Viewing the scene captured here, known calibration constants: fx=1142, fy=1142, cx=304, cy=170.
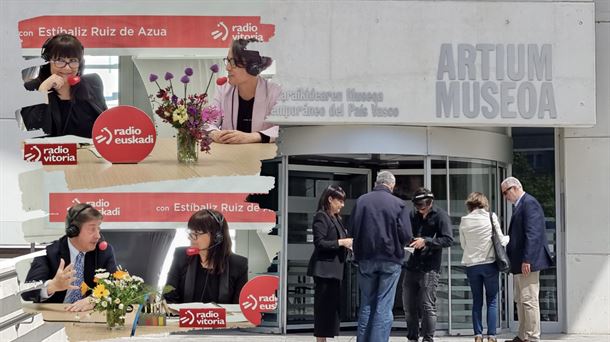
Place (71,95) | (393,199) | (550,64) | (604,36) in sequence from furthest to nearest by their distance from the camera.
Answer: (604,36)
(550,64)
(71,95)
(393,199)

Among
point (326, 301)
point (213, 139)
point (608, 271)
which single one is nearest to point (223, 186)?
point (213, 139)

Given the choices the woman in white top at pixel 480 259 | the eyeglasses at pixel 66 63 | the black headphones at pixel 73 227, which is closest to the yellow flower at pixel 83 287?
the black headphones at pixel 73 227

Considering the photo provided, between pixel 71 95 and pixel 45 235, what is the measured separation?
1363mm

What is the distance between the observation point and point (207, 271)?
1082 cm

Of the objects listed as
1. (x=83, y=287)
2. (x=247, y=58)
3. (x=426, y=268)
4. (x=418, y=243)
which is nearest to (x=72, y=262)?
(x=83, y=287)

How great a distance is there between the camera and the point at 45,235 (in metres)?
10.9

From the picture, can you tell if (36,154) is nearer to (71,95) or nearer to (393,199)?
(71,95)

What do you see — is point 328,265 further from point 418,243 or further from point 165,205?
point 165,205

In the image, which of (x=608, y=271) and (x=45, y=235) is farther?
(x=608, y=271)

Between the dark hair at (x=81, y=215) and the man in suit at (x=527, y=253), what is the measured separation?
4144mm

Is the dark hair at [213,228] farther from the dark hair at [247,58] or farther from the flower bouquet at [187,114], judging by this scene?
the dark hair at [247,58]

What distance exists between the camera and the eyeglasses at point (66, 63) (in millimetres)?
10898

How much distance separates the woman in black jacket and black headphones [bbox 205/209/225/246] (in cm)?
86

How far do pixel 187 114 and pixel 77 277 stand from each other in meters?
1.85
